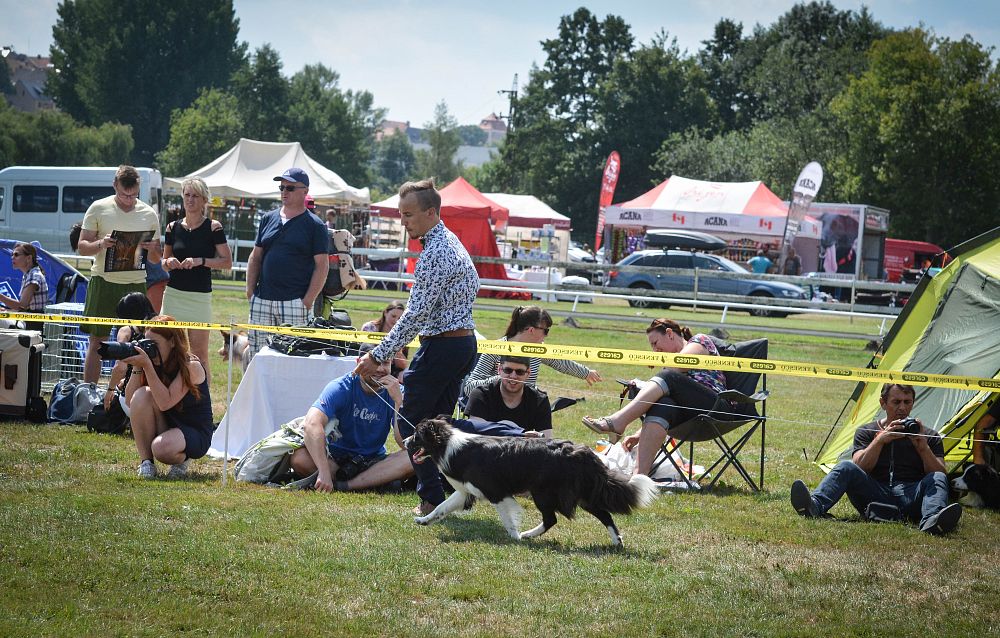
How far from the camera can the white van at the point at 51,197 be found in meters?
26.0

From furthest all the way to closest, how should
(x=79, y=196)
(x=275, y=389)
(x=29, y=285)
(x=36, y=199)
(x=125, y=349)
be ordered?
(x=36, y=199) → (x=79, y=196) → (x=29, y=285) → (x=275, y=389) → (x=125, y=349)

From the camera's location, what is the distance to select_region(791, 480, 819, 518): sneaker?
19.7 feet

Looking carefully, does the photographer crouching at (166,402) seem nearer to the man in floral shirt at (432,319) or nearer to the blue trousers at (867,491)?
the man in floral shirt at (432,319)

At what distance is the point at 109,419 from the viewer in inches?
297

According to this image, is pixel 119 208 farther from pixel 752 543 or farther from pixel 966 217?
A: pixel 966 217

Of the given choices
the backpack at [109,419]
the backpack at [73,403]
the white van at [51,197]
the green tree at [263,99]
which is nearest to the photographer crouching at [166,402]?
the backpack at [109,419]

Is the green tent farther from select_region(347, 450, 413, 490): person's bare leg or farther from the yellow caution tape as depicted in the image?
select_region(347, 450, 413, 490): person's bare leg

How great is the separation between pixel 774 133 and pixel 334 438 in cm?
4541

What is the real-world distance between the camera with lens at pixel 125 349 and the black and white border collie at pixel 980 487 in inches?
197

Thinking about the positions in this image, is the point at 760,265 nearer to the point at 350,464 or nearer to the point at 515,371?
the point at 515,371

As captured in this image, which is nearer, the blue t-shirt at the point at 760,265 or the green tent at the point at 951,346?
the green tent at the point at 951,346

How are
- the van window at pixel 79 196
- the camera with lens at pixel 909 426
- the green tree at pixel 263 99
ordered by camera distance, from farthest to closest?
1. the green tree at pixel 263 99
2. the van window at pixel 79 196
3. the camera with lens at pixel 909 426

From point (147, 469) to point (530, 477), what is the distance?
8.21 ft

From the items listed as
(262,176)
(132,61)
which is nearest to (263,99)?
(132,61)
